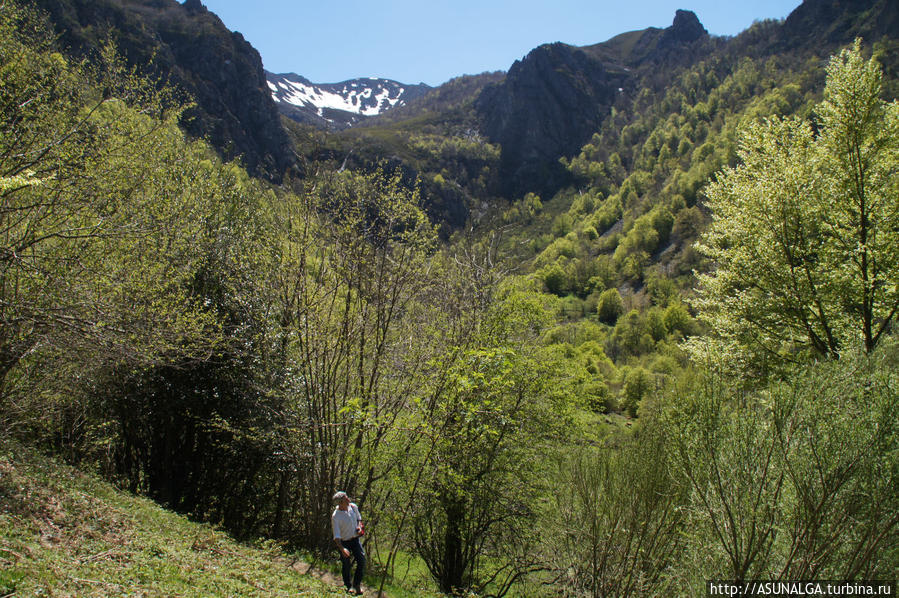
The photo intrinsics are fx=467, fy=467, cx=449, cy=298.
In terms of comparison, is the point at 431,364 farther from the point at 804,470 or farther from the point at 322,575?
the point at 804,470

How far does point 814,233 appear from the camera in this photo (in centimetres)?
1072

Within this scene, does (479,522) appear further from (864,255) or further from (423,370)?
(864,255)

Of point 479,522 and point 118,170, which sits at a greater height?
point 118,170

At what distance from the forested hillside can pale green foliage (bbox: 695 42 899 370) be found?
6 centimetres

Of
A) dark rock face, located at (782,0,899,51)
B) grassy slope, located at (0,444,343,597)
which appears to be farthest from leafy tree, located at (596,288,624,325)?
dark rock face, located at (782,0,899,51)

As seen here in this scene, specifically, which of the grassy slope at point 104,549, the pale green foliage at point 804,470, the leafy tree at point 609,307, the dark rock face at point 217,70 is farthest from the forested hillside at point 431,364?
the dark rock face at point 217,70

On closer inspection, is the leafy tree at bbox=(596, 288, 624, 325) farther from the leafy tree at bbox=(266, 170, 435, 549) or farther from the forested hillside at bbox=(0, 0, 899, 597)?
the leafy tree at bbox=(266, 170, 435, 549)

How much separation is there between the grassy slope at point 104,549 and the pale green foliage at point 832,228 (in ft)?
36.7

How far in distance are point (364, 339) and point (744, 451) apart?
726 centimetres

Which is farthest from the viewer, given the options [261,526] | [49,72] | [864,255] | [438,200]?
[438,200]

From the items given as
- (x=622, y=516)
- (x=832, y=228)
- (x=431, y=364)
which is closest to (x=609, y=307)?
(x=832, y=228)

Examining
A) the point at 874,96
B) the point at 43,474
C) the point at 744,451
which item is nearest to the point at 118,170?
the point at 43,474

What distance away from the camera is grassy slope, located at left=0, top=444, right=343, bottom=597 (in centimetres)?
552

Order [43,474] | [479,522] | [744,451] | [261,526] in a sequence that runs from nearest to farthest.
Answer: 1. [744,451]
2. [43,474]
3. [479,522]
4. [261,526]
